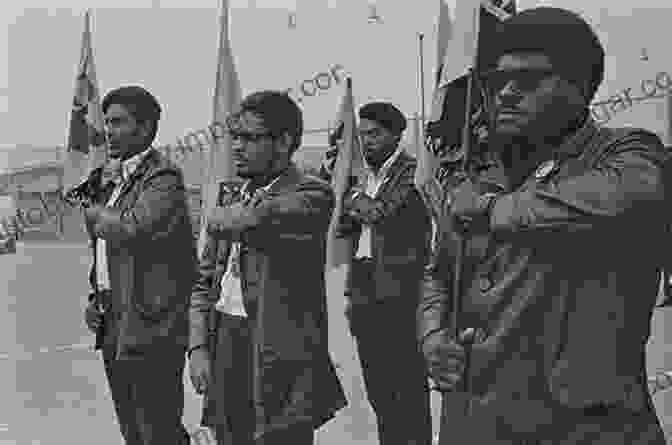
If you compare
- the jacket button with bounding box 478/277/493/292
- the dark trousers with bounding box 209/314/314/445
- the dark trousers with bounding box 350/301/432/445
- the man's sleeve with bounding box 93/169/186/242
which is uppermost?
the jacket button with bounding box 478/277/493/292

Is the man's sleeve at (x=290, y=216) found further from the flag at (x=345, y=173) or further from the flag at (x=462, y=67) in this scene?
the flag at (x=345, y=173)

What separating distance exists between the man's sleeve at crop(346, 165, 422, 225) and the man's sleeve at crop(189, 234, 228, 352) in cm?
157

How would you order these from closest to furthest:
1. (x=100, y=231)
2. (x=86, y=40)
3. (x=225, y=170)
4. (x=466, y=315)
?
(x=466, y=315)
(x=100, y=231)
(x=225, y=170)
(x=86, y=40)

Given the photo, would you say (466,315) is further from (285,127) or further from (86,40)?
(86,40)

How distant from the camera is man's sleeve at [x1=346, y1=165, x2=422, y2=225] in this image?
5527 millimetres

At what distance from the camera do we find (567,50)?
7.28 ft

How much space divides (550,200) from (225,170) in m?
2.63

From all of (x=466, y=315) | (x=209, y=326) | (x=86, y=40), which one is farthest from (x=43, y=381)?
(x=466, y=315)

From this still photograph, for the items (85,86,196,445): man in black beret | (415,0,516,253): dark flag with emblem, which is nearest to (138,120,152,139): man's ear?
(85,86,196,445): man in black beret

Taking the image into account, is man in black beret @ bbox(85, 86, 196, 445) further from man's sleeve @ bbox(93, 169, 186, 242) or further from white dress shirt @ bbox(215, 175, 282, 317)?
white dress shirt @ bbox(215, 175, 282, 317)

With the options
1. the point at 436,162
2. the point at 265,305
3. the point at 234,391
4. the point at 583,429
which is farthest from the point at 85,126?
the point at 583,429

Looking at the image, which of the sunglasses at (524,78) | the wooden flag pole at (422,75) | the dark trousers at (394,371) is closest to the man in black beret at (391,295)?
the dark trousers at (394,371)

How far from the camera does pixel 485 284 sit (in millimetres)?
2318

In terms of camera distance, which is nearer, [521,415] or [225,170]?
[521,415]
